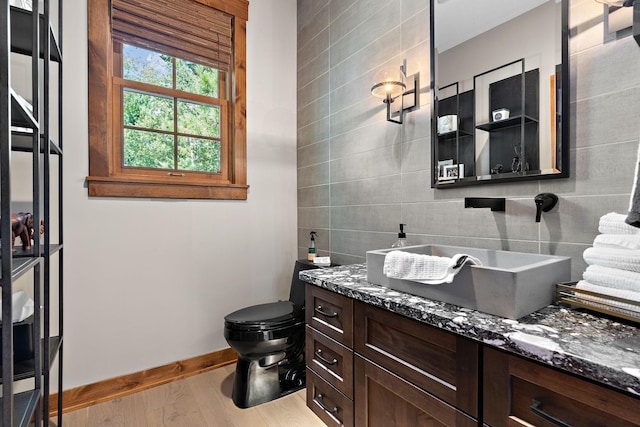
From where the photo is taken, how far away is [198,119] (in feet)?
7.32

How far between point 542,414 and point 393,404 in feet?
1.56

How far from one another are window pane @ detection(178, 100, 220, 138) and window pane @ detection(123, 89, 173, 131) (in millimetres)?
69

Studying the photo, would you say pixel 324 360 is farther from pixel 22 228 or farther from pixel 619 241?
pixel 22 228

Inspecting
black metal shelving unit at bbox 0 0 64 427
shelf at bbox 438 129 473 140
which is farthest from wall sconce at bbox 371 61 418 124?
black metal shelving unit at bbox 0 0 64 427

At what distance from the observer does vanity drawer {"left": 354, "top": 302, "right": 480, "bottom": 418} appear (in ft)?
2.63

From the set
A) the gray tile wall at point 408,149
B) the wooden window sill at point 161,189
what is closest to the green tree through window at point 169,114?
the wooden window sill at point 161,189

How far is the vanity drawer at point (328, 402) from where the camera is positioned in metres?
1.24

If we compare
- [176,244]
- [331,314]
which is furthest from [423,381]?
[176,244]

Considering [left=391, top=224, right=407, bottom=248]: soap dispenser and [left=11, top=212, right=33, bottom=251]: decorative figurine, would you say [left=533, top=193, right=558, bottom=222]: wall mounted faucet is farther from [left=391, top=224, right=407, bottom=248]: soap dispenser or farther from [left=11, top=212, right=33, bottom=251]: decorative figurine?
[left=11, top=212, right=33, bottom=251]: decorative figurine

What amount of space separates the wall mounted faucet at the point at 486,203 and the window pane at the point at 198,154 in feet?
5.64

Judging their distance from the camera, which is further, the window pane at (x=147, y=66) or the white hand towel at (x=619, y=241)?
the window pane at (x=147, y=66)

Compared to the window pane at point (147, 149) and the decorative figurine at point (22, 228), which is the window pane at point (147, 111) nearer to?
the window pane at point (147, 149)

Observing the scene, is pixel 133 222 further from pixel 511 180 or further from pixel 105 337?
pixel 511 180

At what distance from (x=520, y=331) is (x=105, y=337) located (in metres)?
2.09
